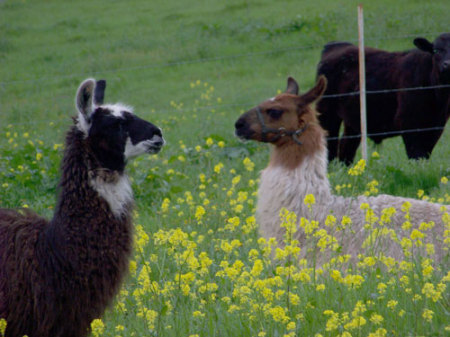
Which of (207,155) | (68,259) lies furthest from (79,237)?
(207,155)

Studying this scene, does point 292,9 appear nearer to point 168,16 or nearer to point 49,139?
point 168,16

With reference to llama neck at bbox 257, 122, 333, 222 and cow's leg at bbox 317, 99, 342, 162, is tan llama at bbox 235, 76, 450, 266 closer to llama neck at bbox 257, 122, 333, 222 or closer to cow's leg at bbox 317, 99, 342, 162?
llama neck at bbox 257, 122, 333, 222

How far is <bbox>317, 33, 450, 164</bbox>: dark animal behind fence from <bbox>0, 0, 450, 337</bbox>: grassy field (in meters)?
0.45

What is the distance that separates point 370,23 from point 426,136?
11199 mm

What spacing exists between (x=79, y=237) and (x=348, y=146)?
6537mm

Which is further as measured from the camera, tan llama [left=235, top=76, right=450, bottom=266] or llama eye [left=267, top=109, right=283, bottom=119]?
llama eye [left=267, top=109, right=283, bottom=119]

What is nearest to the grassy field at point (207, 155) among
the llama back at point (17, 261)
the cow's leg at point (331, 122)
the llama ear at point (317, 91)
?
the llama back at point (17, 261)

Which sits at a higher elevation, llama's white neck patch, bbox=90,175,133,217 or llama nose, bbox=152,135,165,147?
llama nose, bbox=152,135,165,147

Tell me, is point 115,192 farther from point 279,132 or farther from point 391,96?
point 391,96

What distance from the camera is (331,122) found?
9.97 m

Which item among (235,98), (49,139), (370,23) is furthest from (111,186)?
(370,23)

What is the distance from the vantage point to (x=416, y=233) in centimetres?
350

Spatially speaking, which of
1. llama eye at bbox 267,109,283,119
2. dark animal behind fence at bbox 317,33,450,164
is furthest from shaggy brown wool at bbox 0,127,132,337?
dark animal behind fence at bbox 317,33,450,164

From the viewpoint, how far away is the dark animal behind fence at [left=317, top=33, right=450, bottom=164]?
883cm
